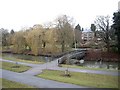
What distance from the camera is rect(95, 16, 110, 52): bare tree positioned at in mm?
35062

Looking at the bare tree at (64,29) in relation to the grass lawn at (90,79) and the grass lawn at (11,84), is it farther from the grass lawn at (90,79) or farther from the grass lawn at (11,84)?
the grass lawn at (11,84)

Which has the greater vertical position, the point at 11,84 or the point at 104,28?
the point at 104,28

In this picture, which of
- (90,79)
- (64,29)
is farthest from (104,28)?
(90,79)

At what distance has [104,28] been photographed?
35812mm

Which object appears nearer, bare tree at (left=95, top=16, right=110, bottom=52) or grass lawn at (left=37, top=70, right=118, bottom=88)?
grass lawn at (left=37, top=70, right=118, bottom=88)

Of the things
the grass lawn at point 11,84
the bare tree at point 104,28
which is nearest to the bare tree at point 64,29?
the bare tree at point 104,28

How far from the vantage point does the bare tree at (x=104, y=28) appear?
115ft

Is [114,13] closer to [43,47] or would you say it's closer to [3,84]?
[43,47]

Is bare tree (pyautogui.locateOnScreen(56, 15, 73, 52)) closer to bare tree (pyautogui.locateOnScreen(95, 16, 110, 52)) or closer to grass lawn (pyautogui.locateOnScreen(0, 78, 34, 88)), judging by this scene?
bare tree (pyautogui.locateOnScreen(95, 16, 110, 52))

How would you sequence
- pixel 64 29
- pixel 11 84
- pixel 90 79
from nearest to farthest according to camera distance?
pixel 11 84
pixel 90 79
pixel 64 29

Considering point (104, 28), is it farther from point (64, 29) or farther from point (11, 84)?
point (11, 84)

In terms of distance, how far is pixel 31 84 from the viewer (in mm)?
12883

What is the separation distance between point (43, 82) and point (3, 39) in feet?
118

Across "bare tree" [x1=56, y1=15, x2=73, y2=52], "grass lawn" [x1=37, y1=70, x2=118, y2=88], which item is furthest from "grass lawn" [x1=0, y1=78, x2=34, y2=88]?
"bare tree" [x1=56, y1=15, x2=73, y2=52]
